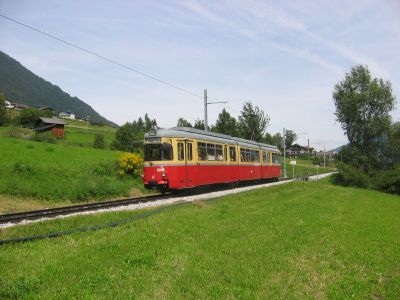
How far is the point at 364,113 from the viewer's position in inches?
2058

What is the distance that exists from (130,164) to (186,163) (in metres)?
8.00

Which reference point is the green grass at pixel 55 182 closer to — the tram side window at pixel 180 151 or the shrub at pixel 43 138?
the tram side window at pixel 180 151

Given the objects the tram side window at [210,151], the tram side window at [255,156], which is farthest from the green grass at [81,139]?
the tram side window at [210,151]

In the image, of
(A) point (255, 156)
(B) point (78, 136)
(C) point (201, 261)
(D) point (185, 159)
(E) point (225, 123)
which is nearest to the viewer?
(C) point (201, 261)

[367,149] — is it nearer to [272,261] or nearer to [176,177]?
[176,177]

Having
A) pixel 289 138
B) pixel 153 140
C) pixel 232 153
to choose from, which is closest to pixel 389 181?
pixel 232 153

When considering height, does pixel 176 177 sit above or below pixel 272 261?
above

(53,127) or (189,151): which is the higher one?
(53,127)

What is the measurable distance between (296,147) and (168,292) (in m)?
164

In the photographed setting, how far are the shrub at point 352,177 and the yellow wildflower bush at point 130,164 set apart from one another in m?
30.5

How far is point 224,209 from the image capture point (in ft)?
47.1

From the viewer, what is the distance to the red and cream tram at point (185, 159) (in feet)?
66.4

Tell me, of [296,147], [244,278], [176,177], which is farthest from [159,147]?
[296,147]

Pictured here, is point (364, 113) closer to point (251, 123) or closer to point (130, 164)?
point (251, 123)
